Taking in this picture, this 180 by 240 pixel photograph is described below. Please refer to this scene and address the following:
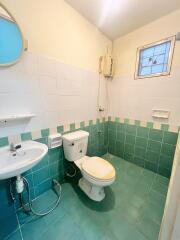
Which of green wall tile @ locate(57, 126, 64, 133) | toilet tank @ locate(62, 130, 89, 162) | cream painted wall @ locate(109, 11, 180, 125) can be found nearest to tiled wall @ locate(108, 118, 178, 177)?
cream painted wall @ locate(109, 11, 180, 125)

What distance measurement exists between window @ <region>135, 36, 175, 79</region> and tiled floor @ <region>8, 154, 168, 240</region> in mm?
1653

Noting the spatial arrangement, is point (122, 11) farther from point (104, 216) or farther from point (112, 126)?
point (104, 216)

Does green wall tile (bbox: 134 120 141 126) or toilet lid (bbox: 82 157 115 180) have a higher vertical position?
green wall tile (bbox: 134 120 141 126)

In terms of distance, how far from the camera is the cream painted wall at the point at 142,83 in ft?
4.93

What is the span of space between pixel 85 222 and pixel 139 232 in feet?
1.69

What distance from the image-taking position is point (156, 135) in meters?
1.76

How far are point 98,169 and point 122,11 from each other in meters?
1.96

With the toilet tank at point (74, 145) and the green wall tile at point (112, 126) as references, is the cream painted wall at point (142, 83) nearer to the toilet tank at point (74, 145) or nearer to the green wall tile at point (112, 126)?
the green wall tile at point (112, 126)

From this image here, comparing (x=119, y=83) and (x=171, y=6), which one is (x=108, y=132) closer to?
(x=119, y=83)

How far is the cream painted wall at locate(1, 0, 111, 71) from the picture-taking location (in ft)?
3.48

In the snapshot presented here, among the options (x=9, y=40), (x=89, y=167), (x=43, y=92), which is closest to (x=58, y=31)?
(x=9, y=40)

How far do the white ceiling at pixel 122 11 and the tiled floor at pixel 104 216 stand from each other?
2.30 meters

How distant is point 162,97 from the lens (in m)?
1.64

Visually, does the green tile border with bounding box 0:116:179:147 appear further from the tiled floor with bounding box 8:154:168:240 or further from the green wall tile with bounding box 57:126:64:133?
the tiled floor with bounding box 8:154:168:240
